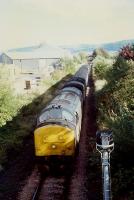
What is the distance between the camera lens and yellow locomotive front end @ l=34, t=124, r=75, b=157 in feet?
47.8

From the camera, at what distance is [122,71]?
89.4 ft

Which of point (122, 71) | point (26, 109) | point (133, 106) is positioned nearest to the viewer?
point (133, 106)

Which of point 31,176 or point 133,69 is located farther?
point 133,69

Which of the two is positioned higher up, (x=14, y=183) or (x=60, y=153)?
(x=60, y=153)

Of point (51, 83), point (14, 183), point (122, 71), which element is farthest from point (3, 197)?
point (51, 83)

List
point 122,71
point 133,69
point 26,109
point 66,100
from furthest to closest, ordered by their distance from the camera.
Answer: point 26,109
point 122,71
point 133,69
point 66,100

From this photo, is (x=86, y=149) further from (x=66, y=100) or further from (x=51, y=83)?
(x=51, y=83)

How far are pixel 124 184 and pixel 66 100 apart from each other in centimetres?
683

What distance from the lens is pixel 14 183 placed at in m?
14.8

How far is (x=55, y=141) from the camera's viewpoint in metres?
14.6

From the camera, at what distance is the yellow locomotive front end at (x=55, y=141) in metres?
14.6

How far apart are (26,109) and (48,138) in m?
16.0

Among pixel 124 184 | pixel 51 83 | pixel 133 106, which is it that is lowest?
pixel 51 83

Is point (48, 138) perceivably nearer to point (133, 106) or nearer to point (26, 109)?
point (133, 106)
